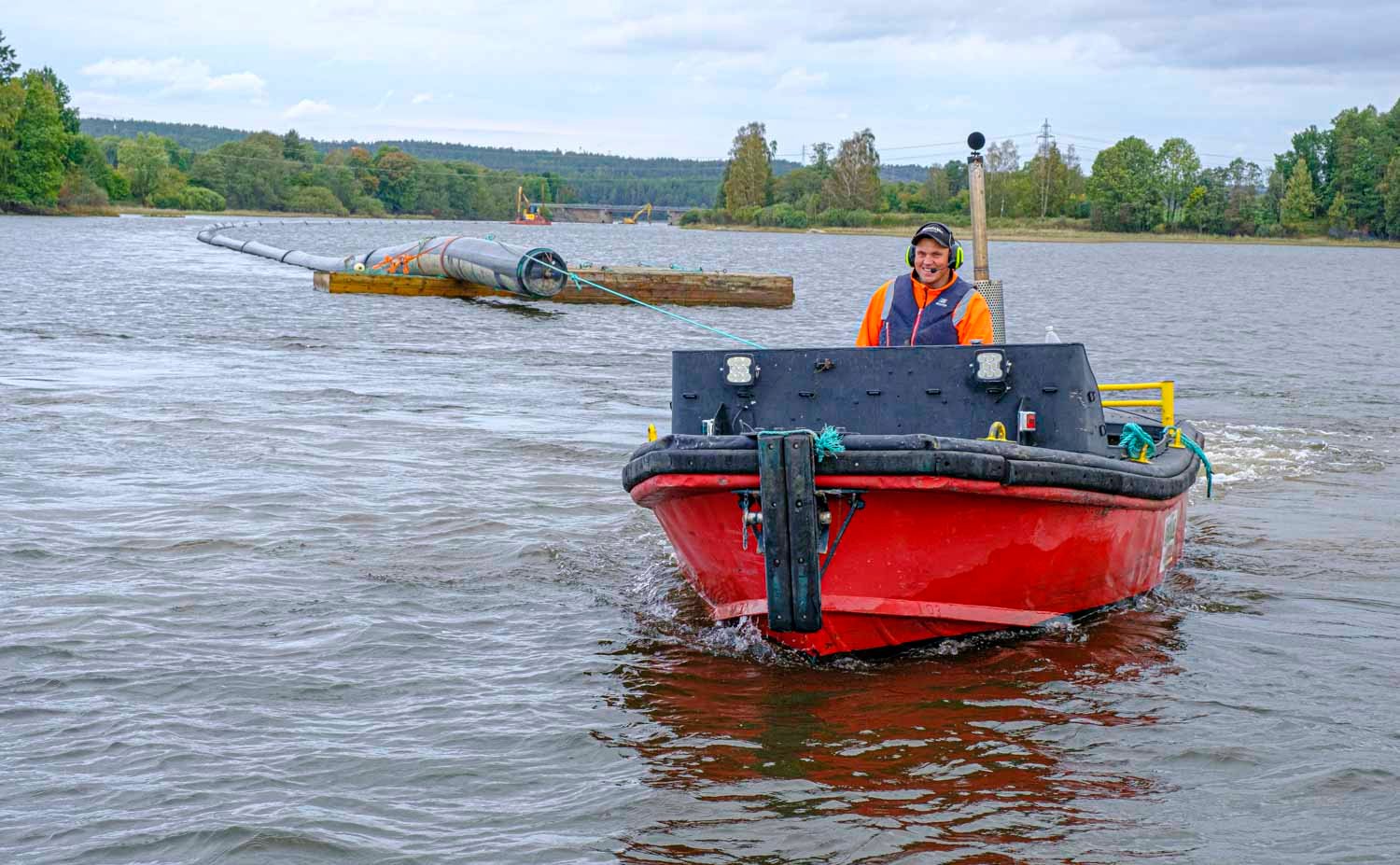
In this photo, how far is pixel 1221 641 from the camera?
793cm

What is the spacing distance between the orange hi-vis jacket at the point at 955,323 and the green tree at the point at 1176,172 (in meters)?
161

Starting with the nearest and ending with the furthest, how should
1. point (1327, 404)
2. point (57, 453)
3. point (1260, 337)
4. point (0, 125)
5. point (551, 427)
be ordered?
point (57, 453) < point (551, 427) < point (1327, 404) < point (1260, 337) < point (0, 125)

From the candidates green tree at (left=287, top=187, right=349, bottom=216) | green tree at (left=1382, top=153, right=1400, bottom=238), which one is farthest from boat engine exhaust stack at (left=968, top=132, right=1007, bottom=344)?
green tree at (left=287, top=187, right=349, bottom=216)

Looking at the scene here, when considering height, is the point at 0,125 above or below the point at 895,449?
above

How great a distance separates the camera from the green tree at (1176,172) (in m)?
160

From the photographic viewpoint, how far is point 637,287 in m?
32.1

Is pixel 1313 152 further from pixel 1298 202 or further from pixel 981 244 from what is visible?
pixel 981 244

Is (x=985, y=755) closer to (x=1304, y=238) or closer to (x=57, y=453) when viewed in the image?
(x=57, y=453)

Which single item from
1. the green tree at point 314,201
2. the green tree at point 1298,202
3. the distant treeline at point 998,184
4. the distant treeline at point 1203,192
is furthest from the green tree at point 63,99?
the green tree at point 1298,202

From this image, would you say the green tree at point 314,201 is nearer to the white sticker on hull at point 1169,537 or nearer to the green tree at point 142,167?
the green tree at point 142,167

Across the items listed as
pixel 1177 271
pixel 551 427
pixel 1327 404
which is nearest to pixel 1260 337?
pixel 1327 404

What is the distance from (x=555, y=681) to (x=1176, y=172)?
167082 mm

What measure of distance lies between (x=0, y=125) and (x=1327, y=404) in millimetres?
124228

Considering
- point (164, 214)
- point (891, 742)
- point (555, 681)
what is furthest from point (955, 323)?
point (164, 214)
